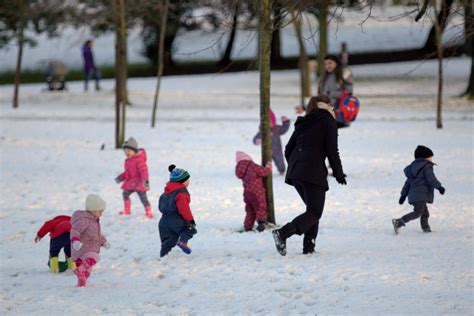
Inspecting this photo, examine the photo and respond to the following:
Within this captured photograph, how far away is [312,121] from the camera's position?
9781 millimetres

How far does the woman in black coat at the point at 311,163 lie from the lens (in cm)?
963

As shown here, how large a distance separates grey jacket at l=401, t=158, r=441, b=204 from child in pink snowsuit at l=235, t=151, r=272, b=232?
1.69 m

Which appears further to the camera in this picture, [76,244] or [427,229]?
[427,229]

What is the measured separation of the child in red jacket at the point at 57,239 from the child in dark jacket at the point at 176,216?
100 centimetres

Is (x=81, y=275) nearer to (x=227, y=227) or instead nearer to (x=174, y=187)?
(x=174, y=187)

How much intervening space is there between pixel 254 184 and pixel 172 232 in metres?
1.63

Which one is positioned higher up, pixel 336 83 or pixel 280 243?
pixel 336 83

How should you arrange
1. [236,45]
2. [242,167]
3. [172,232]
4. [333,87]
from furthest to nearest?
[236,45] < [333,87] < [242,167] < [172,232]

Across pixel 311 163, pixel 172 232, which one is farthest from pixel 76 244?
pixel 311 163

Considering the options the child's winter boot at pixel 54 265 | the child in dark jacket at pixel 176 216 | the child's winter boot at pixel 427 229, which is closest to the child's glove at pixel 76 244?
the child's winter boot at pixel 54 265

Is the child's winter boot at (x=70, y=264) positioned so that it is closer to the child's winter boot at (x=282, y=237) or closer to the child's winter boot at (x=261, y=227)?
the child's winter boot at (x=282, y=237)

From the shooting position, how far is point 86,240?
8984 millimetres

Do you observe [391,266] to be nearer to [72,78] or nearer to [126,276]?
[126,276]

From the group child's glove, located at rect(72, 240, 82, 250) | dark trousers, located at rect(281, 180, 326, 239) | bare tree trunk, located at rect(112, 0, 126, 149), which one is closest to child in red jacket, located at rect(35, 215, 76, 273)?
child's glove, located at rect(72, 240, 82, 250)
